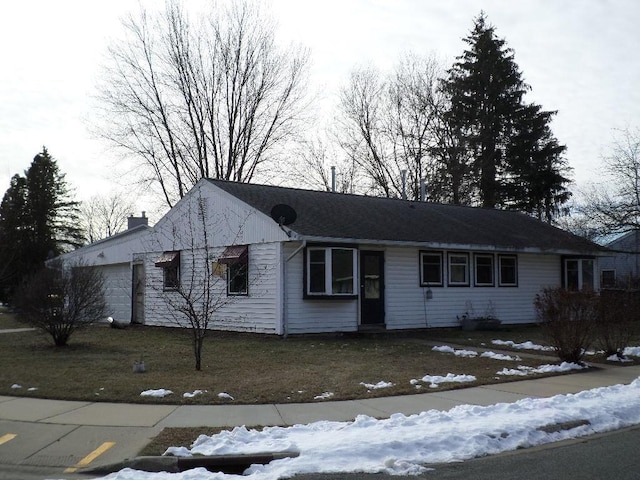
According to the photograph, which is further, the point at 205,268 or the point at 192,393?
the point at 205,268

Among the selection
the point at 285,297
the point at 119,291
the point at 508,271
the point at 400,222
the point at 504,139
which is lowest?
the point at 285,297

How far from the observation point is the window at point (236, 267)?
18125 millimetres

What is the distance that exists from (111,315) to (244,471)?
20.3 meters

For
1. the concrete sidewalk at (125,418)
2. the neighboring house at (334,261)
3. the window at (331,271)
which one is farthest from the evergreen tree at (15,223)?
the concrete sidewalk at (125,418)

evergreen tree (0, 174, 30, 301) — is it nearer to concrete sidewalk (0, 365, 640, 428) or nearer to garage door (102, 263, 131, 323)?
garage door (102, 263, 131, 323)

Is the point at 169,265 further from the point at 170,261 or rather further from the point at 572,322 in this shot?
the point at 572,322

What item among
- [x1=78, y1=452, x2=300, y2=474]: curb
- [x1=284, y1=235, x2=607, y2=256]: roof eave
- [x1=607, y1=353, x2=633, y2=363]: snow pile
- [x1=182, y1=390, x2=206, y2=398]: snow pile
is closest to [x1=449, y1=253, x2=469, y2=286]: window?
[x1=284, y1=235, x2=607, y2=256]: roof eave

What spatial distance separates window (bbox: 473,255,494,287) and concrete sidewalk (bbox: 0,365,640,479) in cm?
1098

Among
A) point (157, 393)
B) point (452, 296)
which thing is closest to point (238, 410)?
point (157, 393)

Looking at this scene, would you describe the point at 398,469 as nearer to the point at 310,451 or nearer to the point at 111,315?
the point at 310,451

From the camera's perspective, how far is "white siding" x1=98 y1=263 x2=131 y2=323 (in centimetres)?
2436

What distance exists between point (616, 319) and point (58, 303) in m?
13.0

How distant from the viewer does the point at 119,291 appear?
25.1 metres

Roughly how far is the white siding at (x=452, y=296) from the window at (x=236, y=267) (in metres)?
4.26
